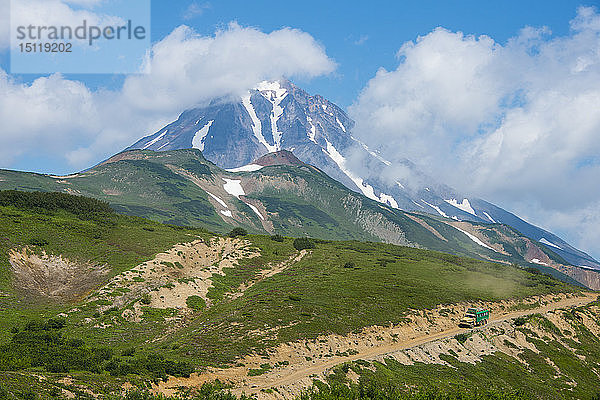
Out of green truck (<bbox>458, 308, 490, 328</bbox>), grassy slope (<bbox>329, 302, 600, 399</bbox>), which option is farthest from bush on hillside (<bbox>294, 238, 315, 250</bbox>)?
grassy slope (<bbox>329, 302, 600, 399</bbox>)

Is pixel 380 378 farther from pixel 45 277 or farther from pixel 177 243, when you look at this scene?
pixel 177 243

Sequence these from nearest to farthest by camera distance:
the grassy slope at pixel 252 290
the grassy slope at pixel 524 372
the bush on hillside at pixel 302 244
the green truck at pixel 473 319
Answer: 1. the grassy slope at pixel 524 372
2. the grassy slope at pixel 252 290
3. the green truck at pixel 473 319
4. the bush on hillside at pixel 302 244

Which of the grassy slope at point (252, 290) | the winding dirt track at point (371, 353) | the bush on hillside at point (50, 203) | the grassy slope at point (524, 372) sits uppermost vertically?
the bush on hillside at point (50, 203)

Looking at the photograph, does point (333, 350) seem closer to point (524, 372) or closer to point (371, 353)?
point (371, 353)

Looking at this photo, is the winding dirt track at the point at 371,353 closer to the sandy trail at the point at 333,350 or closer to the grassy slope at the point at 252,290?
the sandy trail at the point at 333,350

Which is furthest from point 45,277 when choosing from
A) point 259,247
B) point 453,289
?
point 453,289

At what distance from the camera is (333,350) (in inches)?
2007

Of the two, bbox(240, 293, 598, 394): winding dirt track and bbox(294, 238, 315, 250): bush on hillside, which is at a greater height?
bbox(294, 238, 315, 250): bush on hillside

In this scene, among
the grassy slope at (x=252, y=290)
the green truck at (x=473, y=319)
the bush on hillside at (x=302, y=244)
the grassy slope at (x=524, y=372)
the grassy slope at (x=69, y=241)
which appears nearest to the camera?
the grassy slope at (x=524, y=372)

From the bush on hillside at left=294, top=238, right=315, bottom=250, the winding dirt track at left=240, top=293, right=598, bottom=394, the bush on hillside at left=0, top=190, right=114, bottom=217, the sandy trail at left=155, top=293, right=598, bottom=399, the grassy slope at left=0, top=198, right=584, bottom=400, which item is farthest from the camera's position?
the bush on hillside at left=294, top=238, right=315, bottom=250

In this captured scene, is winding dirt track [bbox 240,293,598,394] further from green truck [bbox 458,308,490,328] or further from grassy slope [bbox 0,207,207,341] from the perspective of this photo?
grassy slope [bbox 0,207,207,341]

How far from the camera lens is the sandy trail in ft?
115

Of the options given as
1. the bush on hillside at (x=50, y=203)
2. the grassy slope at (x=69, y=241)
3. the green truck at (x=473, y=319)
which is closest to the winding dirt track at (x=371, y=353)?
the green truck at (x=473, y=319)

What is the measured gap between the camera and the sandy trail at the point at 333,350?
35188 mm
